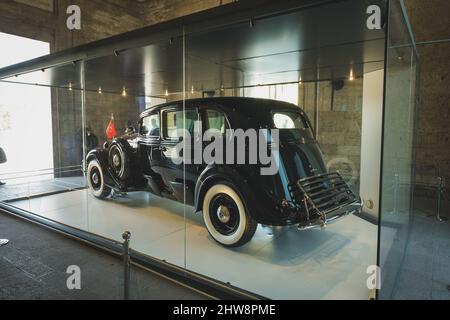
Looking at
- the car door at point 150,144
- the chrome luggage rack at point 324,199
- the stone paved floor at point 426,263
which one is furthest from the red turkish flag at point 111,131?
the stone paved floor at point 426,263

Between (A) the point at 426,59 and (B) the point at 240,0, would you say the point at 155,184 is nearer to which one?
(B) the point at 240,0

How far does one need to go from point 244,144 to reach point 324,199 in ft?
3.72

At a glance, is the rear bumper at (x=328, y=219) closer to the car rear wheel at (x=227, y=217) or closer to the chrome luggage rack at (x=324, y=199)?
the chrome luggage rack at (x=324, y=199)

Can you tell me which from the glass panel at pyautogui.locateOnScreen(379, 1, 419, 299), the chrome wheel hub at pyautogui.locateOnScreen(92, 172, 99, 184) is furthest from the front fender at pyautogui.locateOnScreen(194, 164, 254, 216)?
the chrome wheel hub at pyautogui.locateOnScreen(92, 172, 99, 184)

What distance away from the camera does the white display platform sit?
118 inches

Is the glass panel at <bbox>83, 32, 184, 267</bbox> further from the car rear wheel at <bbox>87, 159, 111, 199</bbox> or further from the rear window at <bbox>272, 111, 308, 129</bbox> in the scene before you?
the rear window at <bbox>272, 111, 308, 129</bbox>

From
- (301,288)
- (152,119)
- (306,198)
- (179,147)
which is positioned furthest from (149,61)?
(301,288)

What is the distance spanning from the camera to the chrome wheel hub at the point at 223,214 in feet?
12.4

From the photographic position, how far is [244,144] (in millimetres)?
3727

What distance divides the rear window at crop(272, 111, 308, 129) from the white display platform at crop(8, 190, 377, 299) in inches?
57.3

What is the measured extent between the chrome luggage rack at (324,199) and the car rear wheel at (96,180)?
3.71m

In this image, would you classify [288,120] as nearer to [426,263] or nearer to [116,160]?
[426,263]

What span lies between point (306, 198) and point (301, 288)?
96 centimetres

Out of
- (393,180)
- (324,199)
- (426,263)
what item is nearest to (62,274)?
(324,199)
